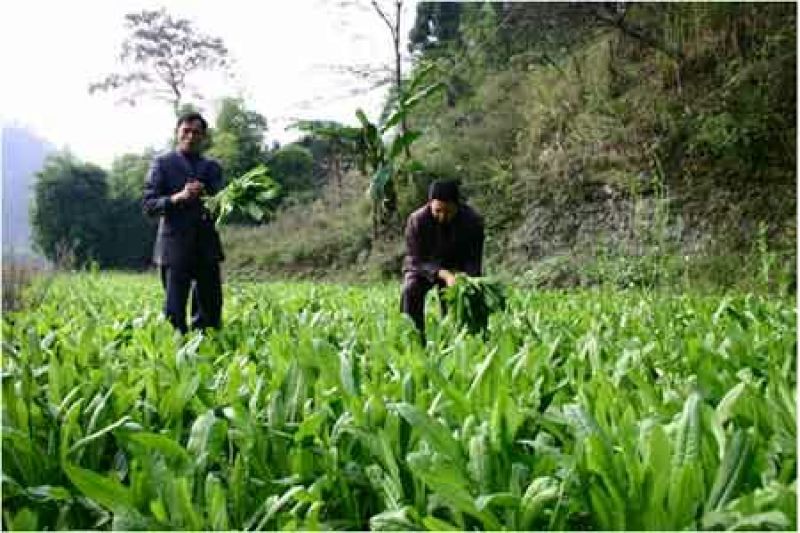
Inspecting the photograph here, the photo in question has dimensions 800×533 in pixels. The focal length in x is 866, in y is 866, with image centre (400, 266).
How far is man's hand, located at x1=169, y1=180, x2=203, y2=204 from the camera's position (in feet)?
15.0

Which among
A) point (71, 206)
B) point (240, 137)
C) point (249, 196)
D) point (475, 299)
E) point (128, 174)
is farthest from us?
point (128, 174)

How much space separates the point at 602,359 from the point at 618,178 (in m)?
9.28

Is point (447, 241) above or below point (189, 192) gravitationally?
below

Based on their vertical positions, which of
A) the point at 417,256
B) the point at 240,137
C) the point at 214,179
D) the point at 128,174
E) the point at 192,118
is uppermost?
the point at 240,137

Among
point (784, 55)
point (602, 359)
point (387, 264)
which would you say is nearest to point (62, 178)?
point (387, 264)

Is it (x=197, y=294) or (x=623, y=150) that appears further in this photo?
(x=623, y=150)

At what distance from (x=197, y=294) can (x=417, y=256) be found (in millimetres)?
1336

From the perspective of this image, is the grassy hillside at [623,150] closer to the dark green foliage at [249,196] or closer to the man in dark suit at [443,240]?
the man in dark suit at [443,240]

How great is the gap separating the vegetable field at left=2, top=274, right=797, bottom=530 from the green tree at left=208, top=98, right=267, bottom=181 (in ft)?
46.0

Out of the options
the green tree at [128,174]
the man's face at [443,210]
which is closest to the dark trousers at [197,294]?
the man's face at [443,210]

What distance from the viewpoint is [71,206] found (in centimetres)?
2422

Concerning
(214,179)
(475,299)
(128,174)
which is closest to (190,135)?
(214,179)

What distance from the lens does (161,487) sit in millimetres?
1871

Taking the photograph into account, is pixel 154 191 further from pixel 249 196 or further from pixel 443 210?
pixel 443 210
